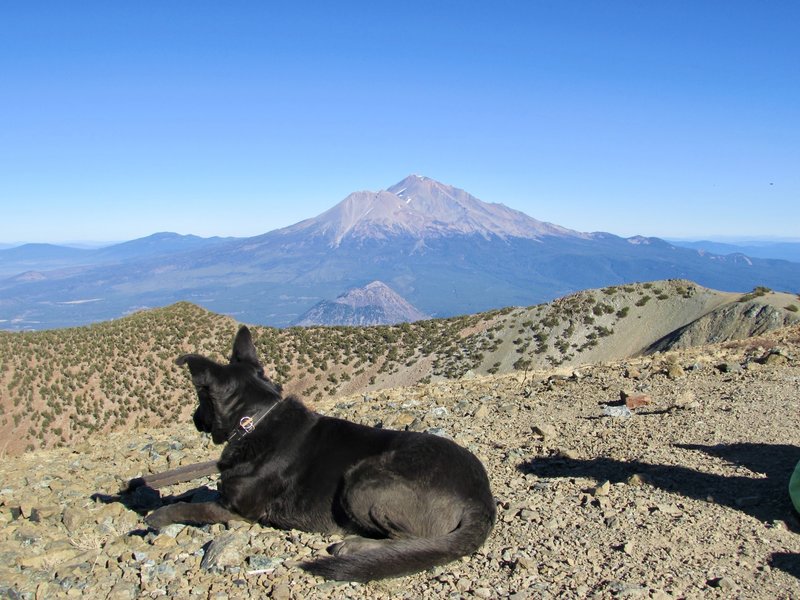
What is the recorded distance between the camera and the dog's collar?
495 cm

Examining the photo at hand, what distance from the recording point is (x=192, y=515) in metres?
5.17

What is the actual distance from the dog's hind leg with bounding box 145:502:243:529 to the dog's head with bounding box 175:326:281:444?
0.62 meters

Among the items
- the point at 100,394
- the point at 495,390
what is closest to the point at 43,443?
the point at 100,394

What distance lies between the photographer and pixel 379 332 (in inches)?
1949

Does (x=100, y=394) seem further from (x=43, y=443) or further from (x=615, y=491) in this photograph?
(x=615, y=491)

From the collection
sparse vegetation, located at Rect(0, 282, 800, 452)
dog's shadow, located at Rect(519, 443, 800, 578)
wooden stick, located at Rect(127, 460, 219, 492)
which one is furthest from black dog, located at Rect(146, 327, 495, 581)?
sparse vegetation, located at Rect(0, 282, 800, 452)

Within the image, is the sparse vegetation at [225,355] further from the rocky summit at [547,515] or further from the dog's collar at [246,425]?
the dog's collar at [246,425]

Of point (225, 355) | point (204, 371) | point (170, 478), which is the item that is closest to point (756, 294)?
point (225, 355)

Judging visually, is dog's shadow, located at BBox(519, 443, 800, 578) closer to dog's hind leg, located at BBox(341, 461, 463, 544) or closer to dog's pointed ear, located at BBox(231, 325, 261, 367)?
dog's hind leg, located at BBox(341, 461, 463, 544)

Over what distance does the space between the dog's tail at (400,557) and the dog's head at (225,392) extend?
1348mm

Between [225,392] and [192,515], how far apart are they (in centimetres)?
119

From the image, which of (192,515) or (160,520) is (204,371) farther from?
(160,520)

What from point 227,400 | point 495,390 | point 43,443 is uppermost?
point 227,400

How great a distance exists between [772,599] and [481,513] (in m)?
1.93
